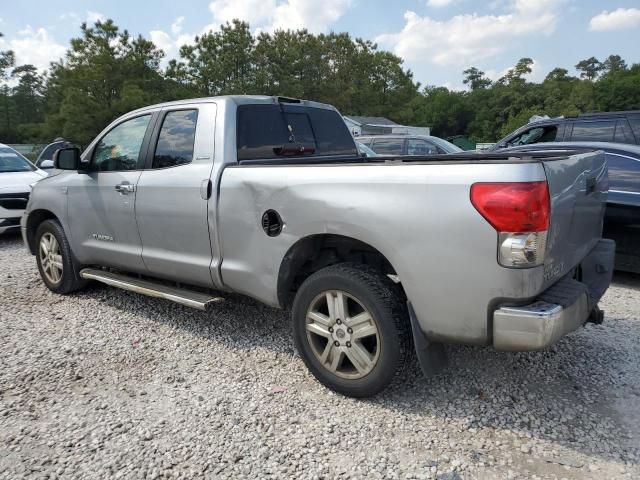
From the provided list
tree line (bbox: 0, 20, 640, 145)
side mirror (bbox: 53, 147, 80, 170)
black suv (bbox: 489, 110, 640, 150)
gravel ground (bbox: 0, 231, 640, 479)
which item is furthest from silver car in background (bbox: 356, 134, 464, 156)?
tree line (bbox: 0, 20, 640, 145)

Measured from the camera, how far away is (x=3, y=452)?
8.66 ft

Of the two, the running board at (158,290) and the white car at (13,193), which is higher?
the white car at (13,193)

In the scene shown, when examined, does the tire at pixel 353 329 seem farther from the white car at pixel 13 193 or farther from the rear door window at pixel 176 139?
the white car at pixel 13 193

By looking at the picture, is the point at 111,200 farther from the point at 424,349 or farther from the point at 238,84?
the point at 238,84

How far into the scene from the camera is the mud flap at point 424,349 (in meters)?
2.73

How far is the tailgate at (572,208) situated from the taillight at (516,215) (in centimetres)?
12

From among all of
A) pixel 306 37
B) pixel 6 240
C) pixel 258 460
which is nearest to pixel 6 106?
pixel 306 37

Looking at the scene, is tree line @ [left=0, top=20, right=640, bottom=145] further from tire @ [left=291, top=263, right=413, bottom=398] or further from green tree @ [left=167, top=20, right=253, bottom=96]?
tire @ [left=291, top=263, right=413, bottom=398]

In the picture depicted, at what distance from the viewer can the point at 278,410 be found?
3.00 meters

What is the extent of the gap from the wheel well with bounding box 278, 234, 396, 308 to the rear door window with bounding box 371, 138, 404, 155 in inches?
398

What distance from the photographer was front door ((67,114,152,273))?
13.9 feet

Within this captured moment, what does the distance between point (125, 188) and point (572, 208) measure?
3.39 m

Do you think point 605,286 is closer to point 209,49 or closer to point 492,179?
point 492,179

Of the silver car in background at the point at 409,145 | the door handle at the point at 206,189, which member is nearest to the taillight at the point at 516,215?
the door handle at the point at 206,189
